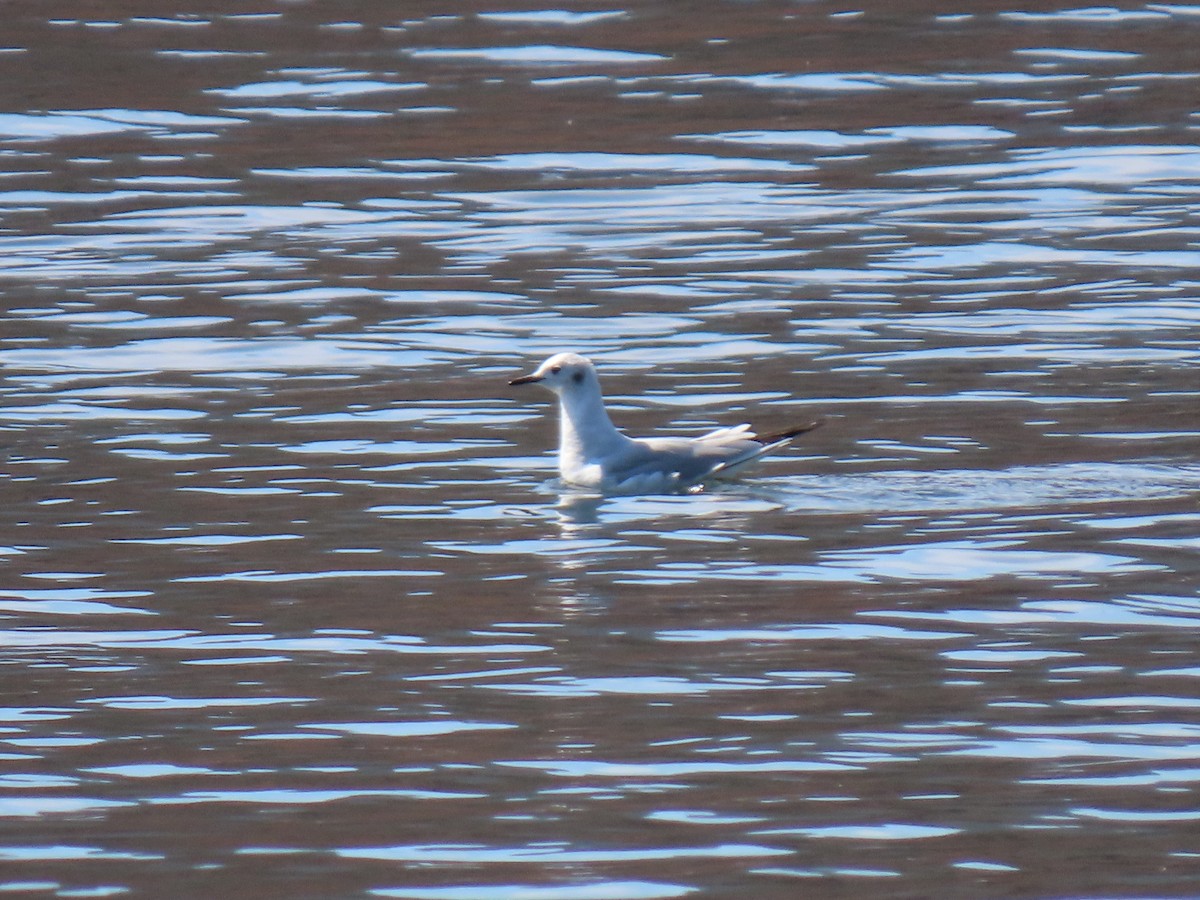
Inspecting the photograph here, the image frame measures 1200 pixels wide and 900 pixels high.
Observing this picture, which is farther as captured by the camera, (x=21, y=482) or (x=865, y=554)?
(x=21, y=482)

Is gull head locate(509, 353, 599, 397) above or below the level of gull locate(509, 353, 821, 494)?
above

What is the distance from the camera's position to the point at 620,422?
45.0ft

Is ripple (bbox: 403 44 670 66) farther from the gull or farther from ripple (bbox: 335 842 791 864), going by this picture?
ripple (bbox: 335 842 791 864)

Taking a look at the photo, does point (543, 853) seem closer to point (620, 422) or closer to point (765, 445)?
point (765, 445)

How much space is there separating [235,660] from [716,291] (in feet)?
28.3

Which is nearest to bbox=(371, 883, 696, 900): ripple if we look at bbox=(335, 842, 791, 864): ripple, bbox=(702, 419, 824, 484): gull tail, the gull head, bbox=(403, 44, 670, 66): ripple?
bbox=(335, 842, 791, 864): ripple

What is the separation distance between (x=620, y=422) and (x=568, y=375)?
1.38 m

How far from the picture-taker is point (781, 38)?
83.7 ft

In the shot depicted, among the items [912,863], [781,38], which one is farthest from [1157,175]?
[912,863]

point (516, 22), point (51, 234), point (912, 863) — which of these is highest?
point (516, 22)

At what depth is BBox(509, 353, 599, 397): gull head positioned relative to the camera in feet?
40.4

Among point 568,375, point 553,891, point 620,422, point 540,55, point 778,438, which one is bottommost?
point 553,891

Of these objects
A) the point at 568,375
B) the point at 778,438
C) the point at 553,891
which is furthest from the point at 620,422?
the point at 553,891

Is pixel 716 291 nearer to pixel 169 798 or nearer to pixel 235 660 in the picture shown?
pixel 235 660
